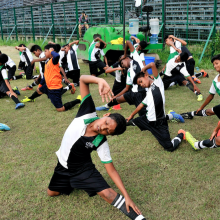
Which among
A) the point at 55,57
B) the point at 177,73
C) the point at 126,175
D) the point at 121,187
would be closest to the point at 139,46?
the point at 177,73

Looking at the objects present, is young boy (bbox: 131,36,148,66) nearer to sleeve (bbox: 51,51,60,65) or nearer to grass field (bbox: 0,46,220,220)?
sleeve (bbox: 51,51,60,65)

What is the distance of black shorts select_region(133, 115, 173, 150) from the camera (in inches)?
150

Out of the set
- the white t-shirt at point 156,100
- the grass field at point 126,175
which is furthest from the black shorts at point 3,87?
the white t-shirt at point 156,100

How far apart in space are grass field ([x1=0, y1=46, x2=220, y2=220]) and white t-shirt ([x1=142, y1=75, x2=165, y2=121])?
0.50 metres

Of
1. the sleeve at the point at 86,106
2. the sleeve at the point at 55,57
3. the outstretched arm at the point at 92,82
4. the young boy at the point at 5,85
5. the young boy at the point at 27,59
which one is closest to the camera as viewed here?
the outstretched arm at the point at 92,82

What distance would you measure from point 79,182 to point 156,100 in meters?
1.85

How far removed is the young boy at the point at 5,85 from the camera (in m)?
5.99

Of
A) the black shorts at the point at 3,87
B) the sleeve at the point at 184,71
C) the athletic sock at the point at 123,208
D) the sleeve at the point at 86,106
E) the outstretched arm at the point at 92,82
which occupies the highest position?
the outstretched arm at the point at 92,82

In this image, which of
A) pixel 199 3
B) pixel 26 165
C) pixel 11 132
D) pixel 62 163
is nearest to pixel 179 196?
pixel 62 163

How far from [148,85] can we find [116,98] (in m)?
1.41

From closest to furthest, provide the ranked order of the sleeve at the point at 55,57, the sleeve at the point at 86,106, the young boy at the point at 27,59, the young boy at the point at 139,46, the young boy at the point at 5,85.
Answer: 1. the sleeve at the point at 86,106
2. the sleeve at the point at 55,57
3. the young boy at the point at 5,85
4. the young boy at the point at 139,46
5. the young boy at the point at 27,59

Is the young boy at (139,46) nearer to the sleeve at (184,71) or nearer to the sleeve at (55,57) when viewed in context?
the sleeve at (184,71)

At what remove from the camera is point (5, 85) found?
639cm

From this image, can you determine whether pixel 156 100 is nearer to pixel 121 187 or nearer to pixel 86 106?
pixel 86 106
